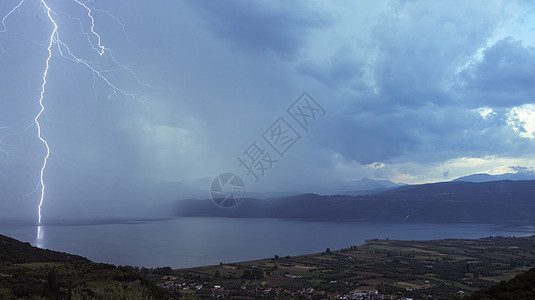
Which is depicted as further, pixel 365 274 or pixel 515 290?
pixel 365 274

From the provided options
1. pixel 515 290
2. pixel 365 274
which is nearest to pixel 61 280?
pixel 515 290

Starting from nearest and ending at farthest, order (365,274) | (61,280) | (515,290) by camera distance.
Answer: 1. (515,290)
2. (61,280)
3. (365,274)

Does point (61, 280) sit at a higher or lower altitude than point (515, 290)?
higher

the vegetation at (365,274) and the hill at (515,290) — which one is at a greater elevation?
the hill at (515,290)

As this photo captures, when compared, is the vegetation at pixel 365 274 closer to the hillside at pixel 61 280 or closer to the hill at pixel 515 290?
the hill at pixel 515 290

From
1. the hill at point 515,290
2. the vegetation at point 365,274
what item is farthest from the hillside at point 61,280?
the hill at point 515,290

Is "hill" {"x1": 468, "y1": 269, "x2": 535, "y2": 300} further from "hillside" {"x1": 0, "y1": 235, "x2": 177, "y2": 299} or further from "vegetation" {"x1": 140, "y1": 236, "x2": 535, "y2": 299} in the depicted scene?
"hillside" {"x1": 0, "y1": 235, "x2": 177, "y2": 299}

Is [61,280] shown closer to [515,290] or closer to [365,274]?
[515,290]

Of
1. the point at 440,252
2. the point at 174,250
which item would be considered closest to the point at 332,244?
the point at 440,252

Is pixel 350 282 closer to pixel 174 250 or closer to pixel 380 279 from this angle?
pixel 380 279
